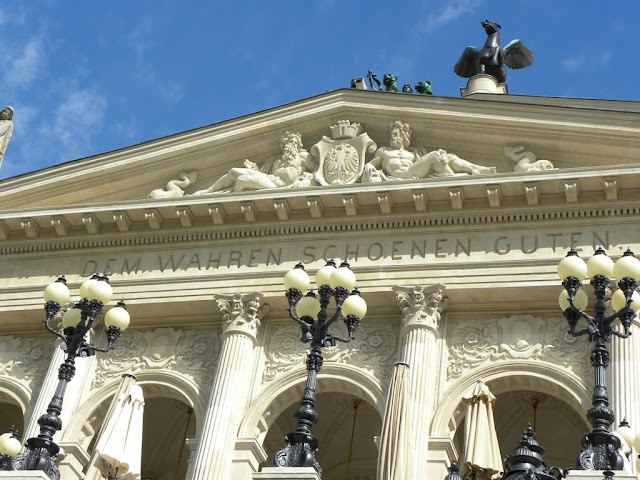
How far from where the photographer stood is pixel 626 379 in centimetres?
2009

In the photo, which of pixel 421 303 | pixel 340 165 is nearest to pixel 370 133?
pixel 340 165

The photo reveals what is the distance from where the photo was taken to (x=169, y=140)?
25.7 m

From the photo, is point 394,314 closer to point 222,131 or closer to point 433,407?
point 433,407

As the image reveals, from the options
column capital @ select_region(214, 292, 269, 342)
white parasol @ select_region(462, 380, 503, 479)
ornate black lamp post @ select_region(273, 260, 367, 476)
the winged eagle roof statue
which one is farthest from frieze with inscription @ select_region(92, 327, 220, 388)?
the winged eagle roof statue

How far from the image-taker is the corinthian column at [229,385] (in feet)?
69.8

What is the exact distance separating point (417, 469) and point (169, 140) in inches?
391

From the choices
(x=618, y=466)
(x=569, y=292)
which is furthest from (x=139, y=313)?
(x=618, y=466)

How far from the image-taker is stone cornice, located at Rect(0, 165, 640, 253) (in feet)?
72.3

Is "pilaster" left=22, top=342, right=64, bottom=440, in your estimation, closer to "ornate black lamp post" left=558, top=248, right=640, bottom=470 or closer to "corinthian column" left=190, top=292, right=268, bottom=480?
"corinthian column" left=190, top=292, right=268, bottom=480

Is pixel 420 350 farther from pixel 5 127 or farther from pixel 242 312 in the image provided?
pixel 5 127

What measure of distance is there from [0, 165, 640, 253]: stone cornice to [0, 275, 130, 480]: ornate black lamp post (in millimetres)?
7409

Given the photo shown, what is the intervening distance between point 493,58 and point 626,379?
38.2 feet

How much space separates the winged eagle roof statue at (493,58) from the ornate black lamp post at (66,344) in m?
15.2

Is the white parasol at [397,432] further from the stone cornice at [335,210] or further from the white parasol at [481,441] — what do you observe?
the stone cornice at [335,210]
